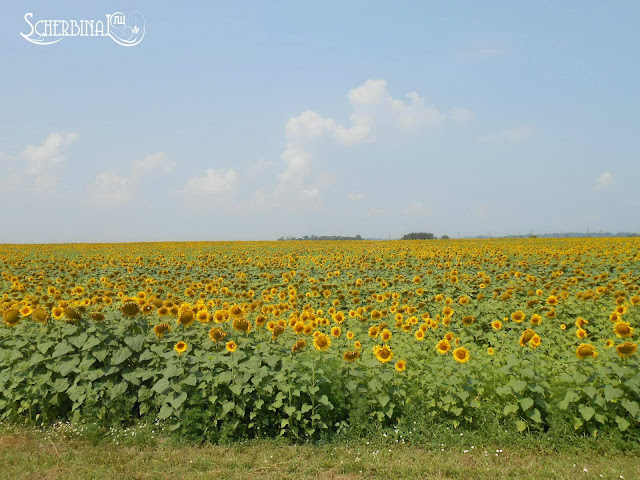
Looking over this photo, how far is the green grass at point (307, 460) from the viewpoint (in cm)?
452

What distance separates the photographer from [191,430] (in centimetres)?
518

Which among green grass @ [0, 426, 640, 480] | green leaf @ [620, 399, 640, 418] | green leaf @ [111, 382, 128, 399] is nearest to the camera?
green grass @ [0, 426, 640, 480]

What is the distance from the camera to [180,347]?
18.3ft

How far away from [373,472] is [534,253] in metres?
18.2

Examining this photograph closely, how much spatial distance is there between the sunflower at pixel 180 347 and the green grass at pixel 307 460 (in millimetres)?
973

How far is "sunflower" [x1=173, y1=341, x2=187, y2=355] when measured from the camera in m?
5.50

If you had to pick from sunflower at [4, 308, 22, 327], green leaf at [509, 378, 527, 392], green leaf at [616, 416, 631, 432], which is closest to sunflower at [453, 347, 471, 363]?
green leaf at [509, 378, 527, 392]

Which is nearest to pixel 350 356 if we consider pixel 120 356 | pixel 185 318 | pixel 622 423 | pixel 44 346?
pixel 185 318

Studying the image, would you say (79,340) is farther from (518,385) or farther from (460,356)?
(518,385)

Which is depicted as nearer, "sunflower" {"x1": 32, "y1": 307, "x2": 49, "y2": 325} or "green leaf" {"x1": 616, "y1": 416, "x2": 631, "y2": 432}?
"green leaf" {"x1": 616, "y1": 416, "x2": 631, "y2": 432}

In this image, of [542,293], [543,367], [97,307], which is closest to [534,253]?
[542,293]

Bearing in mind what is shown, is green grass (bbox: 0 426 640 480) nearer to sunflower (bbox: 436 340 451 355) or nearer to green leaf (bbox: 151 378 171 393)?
green leaf (bbox: 151 378 171 393)

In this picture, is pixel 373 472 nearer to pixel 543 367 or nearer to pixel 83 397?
pixel 543 367

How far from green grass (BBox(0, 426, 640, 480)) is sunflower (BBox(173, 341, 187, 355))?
3.19ft
